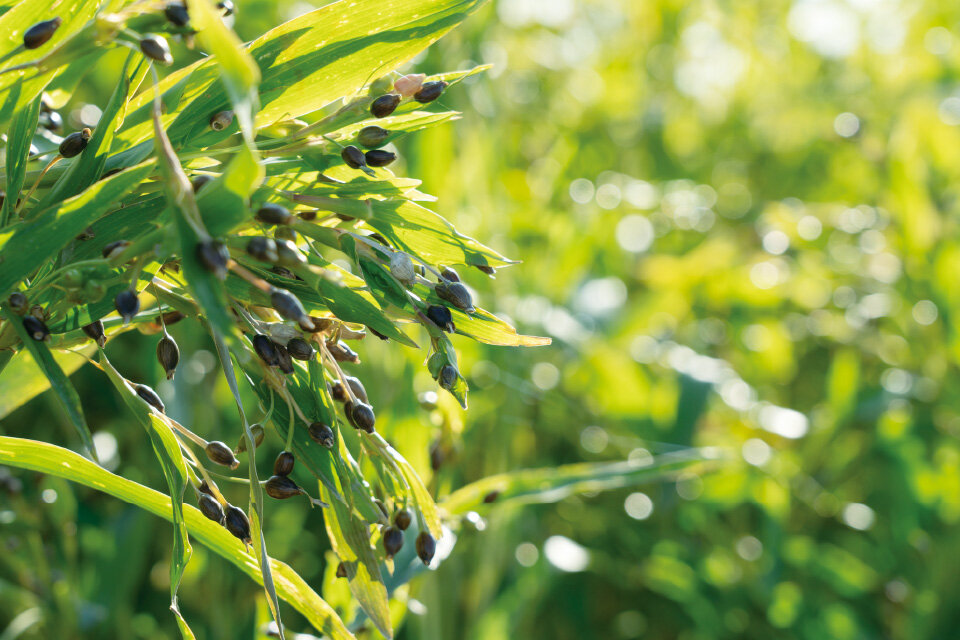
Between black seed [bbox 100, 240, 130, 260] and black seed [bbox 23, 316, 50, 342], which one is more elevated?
black seed [bbox 100, 240, 130, 260]

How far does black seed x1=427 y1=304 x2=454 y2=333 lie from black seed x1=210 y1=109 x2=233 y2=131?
0.11m

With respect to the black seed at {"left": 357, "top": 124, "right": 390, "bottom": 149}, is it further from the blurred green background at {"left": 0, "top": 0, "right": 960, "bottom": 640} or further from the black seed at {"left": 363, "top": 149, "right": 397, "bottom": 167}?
the blurred green background at {"left": 0, "top": 0, "right": 960, "bottom": 640}

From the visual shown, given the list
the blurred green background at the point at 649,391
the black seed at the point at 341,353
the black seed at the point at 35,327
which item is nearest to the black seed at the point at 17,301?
the black seed at the point at 35,327

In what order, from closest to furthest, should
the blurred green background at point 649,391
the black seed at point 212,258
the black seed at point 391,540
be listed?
the black seed at point 212,258, the black seed at point 391,540, the blurred green background at point 649,391

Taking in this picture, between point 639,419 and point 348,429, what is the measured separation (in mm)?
630

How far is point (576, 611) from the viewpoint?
0.90m

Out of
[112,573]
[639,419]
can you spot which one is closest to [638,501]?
[639,419]

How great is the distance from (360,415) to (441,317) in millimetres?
51

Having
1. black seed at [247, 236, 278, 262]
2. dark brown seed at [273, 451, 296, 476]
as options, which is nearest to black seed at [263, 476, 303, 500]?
dark brown seed at [273, 451, 296, 476]

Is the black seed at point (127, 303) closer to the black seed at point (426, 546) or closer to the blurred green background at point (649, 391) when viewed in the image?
the black seed at point (426, 546)

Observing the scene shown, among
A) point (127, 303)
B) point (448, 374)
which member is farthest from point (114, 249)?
point (448, 374)

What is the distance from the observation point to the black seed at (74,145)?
0.28m

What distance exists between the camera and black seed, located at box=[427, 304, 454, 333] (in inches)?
10.9

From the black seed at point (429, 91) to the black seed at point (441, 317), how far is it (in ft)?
0.28
